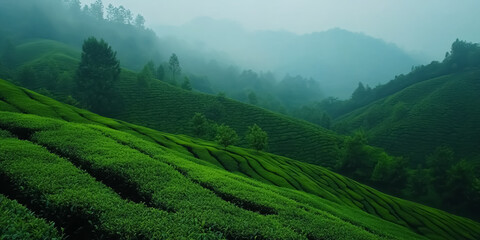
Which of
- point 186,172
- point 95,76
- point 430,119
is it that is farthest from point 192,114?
point 430,119

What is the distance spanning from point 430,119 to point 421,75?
80309mm

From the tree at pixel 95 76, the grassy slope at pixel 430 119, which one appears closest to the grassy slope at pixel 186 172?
the tree at pixel 95 76

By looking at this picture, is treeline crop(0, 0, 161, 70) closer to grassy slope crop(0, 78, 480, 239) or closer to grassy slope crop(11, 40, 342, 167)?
grassy slope crop(11, 40, 342, 167)

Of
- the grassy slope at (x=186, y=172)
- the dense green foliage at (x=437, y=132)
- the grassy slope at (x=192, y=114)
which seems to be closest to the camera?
the grassy slope at (x=186, y=172)

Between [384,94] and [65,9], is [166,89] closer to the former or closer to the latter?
[384,94]

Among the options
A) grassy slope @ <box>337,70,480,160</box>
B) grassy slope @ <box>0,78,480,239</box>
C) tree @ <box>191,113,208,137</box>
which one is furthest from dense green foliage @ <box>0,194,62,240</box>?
grassy slope @ <box>337,70,480,160</box>

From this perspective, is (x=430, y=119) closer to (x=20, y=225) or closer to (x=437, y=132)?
(x=437, y=132)

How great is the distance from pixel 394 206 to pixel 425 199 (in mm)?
38189

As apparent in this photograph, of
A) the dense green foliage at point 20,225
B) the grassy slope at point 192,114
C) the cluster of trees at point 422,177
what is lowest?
the cluster of trees at point 422,177

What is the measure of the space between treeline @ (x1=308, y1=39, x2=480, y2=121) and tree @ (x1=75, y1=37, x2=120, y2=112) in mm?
123610

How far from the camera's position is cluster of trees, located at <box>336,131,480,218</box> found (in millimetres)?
59047

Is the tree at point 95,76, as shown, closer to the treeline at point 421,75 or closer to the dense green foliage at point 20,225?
the dense green foliage at point 20,225

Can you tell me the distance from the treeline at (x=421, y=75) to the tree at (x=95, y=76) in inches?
4867

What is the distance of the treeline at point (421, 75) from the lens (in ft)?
490
